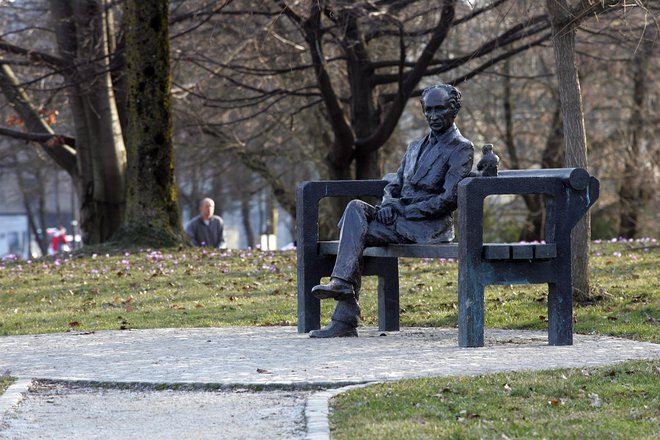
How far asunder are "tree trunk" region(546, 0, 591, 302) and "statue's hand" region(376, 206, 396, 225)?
2542mm

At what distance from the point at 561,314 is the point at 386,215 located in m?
1.52

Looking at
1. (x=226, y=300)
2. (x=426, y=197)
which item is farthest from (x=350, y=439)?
(x=226, y=300)

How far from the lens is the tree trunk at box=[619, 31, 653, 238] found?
31922 mm

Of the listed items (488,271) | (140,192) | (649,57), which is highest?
(649,57)

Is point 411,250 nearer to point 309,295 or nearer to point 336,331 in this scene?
point 336,331

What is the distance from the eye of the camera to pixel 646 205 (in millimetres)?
32469

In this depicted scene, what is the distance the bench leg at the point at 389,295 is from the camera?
1048 cm

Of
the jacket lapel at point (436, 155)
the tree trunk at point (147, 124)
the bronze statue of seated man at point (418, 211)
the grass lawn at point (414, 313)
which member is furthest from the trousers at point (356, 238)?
the tree trunk at point (147, 124)

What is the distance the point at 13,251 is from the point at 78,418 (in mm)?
58340

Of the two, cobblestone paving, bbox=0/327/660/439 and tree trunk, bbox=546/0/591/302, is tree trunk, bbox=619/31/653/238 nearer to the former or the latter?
tree trunk, bbox=546/0/591/302

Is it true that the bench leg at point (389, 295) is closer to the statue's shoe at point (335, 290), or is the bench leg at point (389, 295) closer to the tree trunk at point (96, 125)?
the statue's shoe at point (335, 290)

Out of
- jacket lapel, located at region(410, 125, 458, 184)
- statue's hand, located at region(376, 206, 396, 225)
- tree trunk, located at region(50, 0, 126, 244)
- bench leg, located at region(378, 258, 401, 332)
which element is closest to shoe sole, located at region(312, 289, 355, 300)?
statue's hand, located at region(376, 206, 396, 225)

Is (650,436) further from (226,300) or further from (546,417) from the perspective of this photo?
(226,300)

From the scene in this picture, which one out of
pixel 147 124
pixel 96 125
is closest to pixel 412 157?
pixel 147 124
